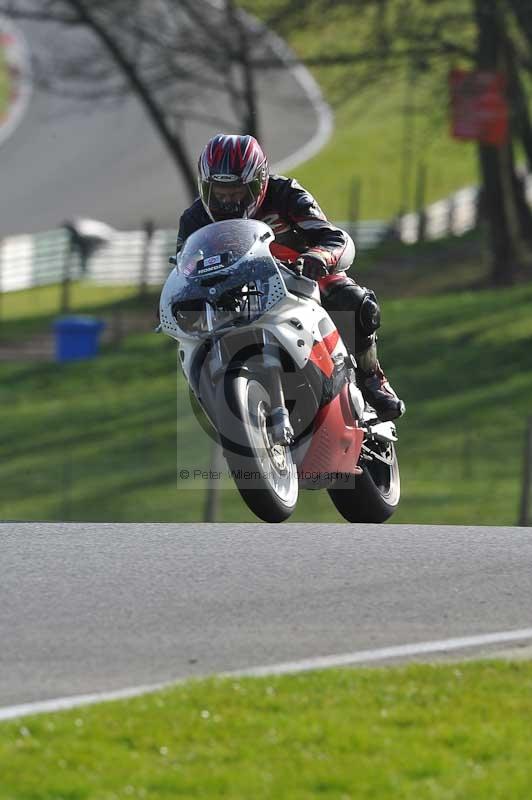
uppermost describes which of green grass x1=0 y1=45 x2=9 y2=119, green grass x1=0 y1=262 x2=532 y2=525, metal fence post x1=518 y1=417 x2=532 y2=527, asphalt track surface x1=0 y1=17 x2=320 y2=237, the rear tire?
the rear tire

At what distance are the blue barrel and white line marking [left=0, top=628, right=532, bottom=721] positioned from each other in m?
21.7

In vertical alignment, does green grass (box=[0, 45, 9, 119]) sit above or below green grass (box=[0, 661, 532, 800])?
below

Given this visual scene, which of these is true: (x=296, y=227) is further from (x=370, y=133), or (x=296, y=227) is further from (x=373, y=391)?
(x=370, y=133)

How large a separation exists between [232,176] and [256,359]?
0.89m

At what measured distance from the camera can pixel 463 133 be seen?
2825cm

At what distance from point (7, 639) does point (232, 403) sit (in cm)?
159

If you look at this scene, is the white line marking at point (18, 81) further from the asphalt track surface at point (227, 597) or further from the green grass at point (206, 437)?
the asphalt track surface at point (227, 597)

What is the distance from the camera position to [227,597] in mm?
7797

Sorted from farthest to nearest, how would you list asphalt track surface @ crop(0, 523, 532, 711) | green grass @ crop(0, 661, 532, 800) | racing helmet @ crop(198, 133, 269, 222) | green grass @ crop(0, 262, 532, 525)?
green grass @ crop(0, 262, 532, 525), racing helmet @ crop(198, 133, 269, 222), asphalt track surface @ crop(0, 523, 532, 711), green grass @ crop(0, 661, 532, 800)

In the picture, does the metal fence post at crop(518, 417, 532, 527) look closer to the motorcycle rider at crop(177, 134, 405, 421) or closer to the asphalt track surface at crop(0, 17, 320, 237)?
the motorcycle rider at crop(177, 134, 405, 421)

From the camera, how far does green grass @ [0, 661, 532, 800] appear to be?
5527 mm

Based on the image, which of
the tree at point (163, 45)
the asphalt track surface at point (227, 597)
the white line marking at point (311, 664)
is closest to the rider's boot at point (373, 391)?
the asphalt track surface at point (227, 597)

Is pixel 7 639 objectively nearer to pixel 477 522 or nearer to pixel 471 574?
pixel 471 574

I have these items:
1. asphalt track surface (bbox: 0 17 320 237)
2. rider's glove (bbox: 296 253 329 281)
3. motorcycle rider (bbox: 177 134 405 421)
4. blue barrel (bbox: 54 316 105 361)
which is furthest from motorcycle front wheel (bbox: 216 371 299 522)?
asphalt track surface (bbox: 0 17 320 237)
